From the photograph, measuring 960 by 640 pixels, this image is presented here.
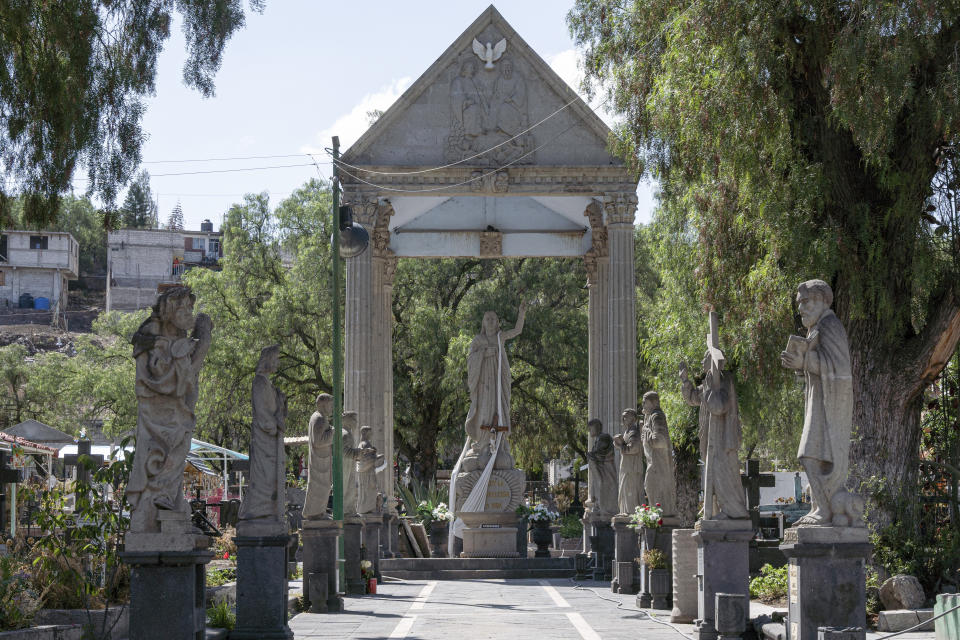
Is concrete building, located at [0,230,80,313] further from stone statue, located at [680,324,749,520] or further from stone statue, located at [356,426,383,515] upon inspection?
stone statue, located at [680,324,749,520]

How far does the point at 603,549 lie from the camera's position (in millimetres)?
24344

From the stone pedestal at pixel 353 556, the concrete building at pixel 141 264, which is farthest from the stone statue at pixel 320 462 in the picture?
the concrete building at pixel 141 264

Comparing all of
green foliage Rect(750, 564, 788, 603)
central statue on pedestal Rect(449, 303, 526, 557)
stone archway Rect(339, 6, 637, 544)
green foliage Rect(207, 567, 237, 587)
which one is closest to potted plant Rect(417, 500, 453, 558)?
central statue on pedestal Rect(449, 303, 526, 557)

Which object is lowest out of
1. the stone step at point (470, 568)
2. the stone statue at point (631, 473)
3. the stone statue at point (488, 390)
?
the stone step at point (470, 568)

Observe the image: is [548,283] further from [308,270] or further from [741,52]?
[741,52]

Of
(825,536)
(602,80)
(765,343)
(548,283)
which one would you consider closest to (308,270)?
(548,283)

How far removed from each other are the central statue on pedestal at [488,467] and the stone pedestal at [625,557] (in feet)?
22.5

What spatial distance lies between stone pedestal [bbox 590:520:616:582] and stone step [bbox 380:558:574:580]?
45.2 inches

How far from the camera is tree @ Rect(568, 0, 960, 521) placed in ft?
45.5

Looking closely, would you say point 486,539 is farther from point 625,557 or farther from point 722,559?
point 722,559

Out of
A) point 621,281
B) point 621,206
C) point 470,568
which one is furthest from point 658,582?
point 621,206

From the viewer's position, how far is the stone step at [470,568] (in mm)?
25406

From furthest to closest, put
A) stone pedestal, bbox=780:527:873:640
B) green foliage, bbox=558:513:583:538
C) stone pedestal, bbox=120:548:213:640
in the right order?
1. green foliage, bbox=558:513:583:538
2. stone pedestal, bbox=120:548:213:640
3. stone pedestal, bbox=780:527:873:640

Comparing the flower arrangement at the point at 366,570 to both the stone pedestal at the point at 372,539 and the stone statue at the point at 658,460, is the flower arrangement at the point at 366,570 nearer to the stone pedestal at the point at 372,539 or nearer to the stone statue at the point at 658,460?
the stone pedestal at the point at 372,539
